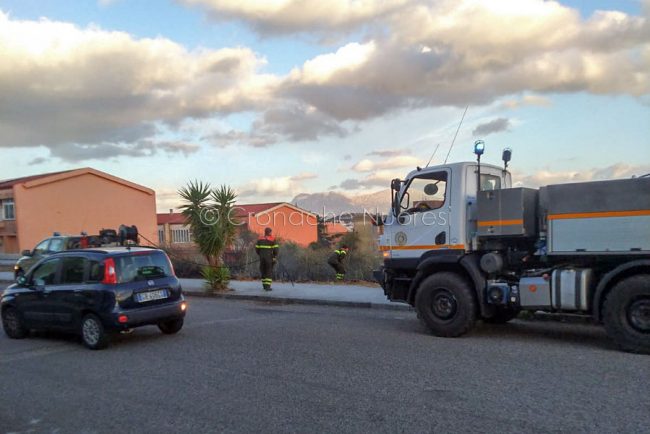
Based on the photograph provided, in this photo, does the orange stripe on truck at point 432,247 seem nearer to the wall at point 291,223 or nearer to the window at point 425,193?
the window at point 425,193

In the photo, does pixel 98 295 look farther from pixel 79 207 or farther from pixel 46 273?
pixel 79 207

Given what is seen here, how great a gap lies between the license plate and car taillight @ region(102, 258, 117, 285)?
432 mm

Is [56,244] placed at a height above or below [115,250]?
above

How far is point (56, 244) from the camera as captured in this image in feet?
58.8

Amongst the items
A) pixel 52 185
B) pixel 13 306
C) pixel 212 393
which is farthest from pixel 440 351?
pixel 52 185

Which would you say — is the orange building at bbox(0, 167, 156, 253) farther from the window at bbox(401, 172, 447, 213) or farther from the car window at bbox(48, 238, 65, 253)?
the window at bbox(401, 172, 447, 213)

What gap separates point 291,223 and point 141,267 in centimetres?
4274

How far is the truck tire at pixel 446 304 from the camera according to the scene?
870cm

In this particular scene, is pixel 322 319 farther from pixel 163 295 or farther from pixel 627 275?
pixel 627 275

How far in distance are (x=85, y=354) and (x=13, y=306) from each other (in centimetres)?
249

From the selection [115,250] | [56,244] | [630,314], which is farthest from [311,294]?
[56,244]

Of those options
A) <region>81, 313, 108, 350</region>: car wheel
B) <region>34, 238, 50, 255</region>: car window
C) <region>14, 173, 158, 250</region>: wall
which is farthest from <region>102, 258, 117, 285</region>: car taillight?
<region>14, 173, 158, 250</region>: wall

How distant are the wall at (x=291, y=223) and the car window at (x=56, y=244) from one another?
29815 mm

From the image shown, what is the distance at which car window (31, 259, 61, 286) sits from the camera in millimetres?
9438
